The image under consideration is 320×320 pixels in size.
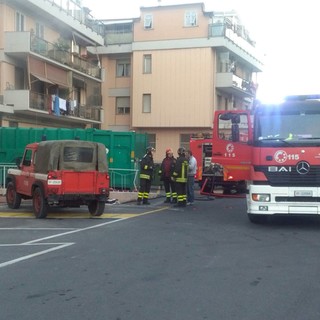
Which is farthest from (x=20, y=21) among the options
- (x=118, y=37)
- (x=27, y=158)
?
(x=27, y=158)

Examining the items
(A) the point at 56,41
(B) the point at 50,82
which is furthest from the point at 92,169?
(A) the point at 56,41

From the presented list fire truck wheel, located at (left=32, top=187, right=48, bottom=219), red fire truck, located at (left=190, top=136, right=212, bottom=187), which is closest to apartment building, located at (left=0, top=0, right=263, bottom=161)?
red fire truck, located at (left=190, top=136, right=212, bottom=187)

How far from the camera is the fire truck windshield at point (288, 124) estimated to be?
11.2m

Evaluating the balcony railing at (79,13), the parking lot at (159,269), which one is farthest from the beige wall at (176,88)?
the parking lot at (159,269)

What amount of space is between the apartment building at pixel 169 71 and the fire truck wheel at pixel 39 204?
2612 cm

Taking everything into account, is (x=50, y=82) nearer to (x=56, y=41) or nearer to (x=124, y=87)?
(x=56, y=41)

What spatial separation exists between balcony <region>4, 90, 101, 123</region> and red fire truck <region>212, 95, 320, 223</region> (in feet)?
61.0

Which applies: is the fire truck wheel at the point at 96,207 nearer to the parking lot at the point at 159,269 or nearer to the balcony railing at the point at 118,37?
the parking lot at the point at 159,269

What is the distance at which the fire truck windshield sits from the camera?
36.8 feet

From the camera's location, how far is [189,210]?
15266mm

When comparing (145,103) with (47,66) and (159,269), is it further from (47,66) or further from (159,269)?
(159,269)

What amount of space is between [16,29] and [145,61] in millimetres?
13641

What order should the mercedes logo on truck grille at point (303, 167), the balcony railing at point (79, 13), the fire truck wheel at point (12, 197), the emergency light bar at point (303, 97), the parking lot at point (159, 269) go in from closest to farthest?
the parking lot at point (159, 269) < the mercedes logo on truck grille at point (303, 167) < the emergency light bar at point (303, 97) < the fire truck wheel at point (12, 197) < the balcony railing at point (79, 13)

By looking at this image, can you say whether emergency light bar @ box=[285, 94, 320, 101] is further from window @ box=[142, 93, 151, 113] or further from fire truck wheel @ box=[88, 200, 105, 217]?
window @ box=[142, 93, 151, 113]
